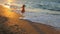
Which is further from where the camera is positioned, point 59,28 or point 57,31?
point 59,28

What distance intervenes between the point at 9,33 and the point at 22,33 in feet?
2.63

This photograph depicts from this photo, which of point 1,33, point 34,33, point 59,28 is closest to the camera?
point 1,33

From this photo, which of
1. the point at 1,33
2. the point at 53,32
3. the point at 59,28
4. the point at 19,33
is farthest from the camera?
the point at 59,28

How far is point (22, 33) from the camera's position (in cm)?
958

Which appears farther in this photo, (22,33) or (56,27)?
(56,27)

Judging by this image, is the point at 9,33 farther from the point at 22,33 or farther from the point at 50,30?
the point at 50,30

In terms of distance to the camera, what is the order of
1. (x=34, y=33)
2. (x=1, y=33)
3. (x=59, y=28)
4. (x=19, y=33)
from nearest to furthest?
(x=1, y=33), (x=19, y=33), (x=34, y=33), (x=59, y=28)

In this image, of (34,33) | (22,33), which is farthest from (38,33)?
(22,33)

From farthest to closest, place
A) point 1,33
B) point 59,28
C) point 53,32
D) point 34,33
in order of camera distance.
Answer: point 59,28, point 53,32, point 34,33, point 1,33

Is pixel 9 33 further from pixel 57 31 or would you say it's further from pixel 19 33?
pixel 57 31

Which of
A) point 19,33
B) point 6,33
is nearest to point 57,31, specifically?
point 19,33

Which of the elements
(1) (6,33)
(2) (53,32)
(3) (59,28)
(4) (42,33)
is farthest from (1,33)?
(3) (59,28)

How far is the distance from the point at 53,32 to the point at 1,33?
3463mm

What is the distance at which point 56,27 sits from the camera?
1232 cm
